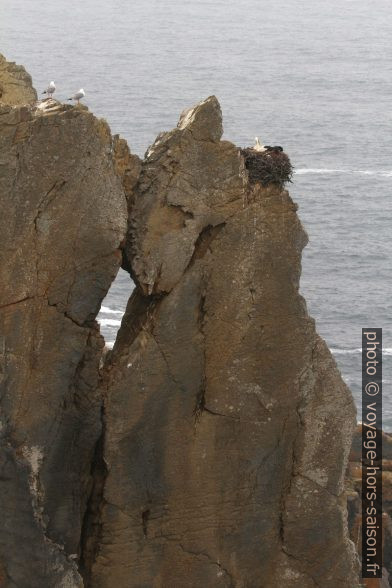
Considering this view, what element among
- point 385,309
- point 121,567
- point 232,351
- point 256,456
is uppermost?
point 385,309

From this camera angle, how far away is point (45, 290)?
1259 inches

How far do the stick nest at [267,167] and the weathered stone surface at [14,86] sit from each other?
6.17 meters

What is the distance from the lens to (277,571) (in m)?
35.7

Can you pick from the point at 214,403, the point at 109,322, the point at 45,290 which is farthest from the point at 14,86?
the point at 109,322

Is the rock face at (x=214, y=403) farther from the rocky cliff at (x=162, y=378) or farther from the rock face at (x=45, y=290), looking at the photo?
the rock face at (x=45, y=290)

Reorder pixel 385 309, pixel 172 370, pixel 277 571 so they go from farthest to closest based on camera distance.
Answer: pixel 385 309, pixel 277 571, pixel 172 370

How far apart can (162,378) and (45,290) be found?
3.50m

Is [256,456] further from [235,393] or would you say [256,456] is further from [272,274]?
[272,274]

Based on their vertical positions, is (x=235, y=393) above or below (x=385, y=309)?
below

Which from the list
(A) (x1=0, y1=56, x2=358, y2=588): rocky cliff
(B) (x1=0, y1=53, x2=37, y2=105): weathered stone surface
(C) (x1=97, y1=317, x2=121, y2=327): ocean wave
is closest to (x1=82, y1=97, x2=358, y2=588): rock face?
(A) (x1=0, y1=56, x2=358, y2=588): rocky cliff

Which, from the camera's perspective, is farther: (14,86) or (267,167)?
(14,86)

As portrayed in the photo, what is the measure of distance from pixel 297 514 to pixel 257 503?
3.41ft

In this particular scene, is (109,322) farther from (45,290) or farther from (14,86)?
(45,290)

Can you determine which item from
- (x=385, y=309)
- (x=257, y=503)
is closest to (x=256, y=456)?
(x=257, y=503)
